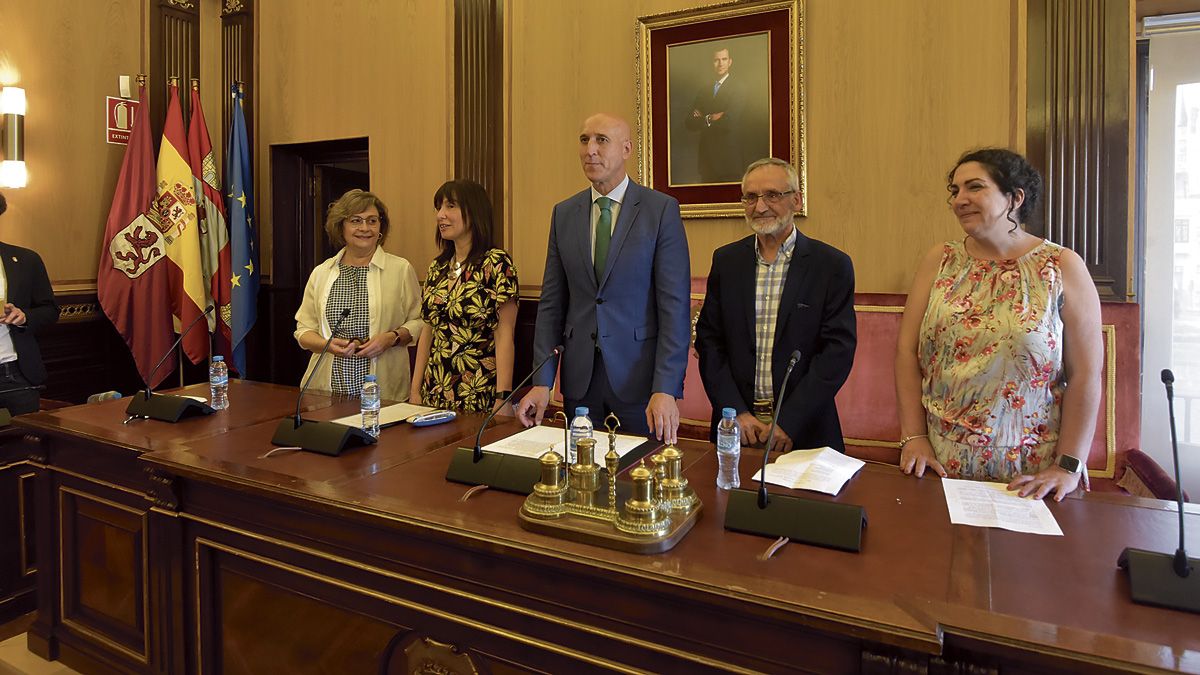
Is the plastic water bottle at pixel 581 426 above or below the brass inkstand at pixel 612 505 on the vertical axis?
above

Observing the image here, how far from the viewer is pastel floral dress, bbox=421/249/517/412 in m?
2.54

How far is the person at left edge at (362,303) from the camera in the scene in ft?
9.54

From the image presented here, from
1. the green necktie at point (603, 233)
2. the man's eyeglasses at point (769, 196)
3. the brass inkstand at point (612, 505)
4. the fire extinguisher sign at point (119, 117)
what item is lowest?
the brass inkstand at point (612, 505)

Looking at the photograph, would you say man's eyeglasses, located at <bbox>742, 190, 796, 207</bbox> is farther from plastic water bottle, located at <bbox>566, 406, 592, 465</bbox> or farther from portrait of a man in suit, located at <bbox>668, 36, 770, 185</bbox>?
portrait of a man in suit, located at <bbox>668, 36, 770, 185</bbox>

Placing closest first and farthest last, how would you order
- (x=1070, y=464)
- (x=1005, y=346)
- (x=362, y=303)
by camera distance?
(x=1070, y=464) < (x=1005, y=346) < (x=362, y=303)

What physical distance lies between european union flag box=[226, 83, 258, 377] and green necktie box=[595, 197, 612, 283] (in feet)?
10.4

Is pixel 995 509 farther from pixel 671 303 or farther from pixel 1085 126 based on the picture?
pixel 1085 126

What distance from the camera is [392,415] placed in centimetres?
228

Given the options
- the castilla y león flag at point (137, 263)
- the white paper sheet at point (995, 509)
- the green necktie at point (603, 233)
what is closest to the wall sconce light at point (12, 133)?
the castilla y león flag at point (137, 263)

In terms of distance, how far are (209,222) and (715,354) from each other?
146 inches

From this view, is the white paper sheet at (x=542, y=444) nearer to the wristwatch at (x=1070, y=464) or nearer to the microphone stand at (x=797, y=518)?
the microphone stand at (x=797, y=518)

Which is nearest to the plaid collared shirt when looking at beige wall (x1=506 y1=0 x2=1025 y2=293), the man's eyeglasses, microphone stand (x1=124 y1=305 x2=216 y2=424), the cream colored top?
the man's eyeglasses

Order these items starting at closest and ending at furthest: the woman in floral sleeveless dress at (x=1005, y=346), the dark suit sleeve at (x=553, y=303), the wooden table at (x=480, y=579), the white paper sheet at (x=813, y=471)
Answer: the wooden table at (x=480, y=579), the white paper sheet at (x=813, y=471), the woman in floral sleeveless dress at (x=1005, y=346), the dark suit sleeve at (x=553, y=303)

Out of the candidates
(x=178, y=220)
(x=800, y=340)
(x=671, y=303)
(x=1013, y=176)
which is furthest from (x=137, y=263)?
(x=1013, y=176)
